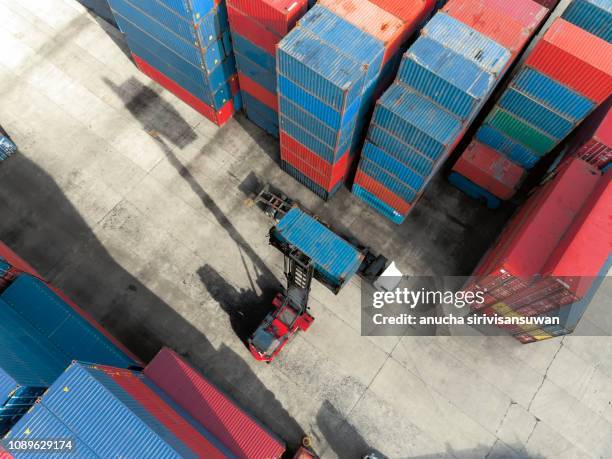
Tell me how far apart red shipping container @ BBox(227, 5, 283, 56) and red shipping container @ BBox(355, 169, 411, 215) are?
32.3 ft

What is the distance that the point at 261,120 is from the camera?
3231cm

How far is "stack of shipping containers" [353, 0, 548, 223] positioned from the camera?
2067 cm

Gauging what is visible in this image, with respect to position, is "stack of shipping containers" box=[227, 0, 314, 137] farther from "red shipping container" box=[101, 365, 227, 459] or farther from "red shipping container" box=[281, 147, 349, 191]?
"red shipping container" box=[101, 365, 227, 459]

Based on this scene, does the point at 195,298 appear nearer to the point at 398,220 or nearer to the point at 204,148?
the point at 204,148

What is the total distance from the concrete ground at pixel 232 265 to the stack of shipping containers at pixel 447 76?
8713mm

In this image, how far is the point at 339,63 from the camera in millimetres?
20703

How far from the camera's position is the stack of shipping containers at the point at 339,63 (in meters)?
20.7

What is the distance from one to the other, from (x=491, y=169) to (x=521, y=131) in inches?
124

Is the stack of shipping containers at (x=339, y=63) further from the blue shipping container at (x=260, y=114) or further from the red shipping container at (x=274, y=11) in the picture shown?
the blue shipping container at (x=260, y=114)

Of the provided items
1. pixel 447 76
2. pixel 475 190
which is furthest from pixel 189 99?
pixel 475 190

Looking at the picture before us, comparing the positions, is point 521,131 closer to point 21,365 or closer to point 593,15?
point 593,15

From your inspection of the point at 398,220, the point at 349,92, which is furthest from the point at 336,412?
the point at 349,92

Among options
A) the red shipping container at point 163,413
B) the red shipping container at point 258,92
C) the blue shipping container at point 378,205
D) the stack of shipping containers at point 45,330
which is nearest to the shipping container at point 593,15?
the blue shipping container at point 378,205

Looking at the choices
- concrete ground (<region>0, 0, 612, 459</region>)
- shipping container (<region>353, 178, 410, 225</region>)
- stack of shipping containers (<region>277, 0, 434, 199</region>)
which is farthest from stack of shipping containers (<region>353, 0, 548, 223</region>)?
concrete ground (<region>0, 0, 612, 459</region>)
